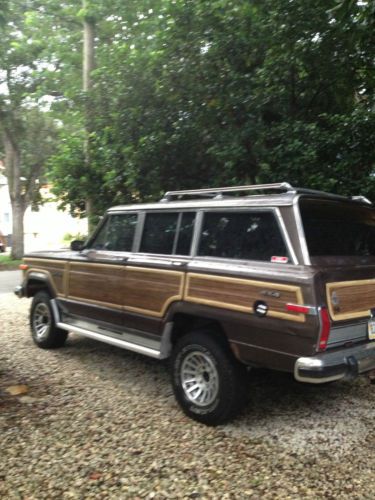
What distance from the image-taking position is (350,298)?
130 inches

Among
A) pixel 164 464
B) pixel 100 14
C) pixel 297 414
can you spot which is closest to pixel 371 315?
pixel 297 414

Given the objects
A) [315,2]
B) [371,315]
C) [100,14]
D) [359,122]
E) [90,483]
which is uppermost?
[100,14]

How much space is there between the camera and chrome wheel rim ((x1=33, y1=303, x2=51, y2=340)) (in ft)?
19.2

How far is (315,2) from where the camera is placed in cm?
594

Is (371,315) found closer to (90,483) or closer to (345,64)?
(90,483)

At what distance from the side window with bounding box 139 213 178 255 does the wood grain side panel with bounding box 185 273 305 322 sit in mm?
579

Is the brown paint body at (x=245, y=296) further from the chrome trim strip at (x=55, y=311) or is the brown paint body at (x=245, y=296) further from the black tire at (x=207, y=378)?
the chrome trim strip at (x=55, y=311)

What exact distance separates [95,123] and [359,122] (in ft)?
15.6

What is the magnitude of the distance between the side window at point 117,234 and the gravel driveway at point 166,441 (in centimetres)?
137

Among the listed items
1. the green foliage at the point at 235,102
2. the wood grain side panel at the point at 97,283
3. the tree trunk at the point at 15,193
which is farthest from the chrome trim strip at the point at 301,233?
the tree trunk at the point at 15,193

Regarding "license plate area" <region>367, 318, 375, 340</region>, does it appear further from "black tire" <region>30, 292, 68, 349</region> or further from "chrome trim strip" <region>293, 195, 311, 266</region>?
"black tire" <region>30, 292, 68, 349</region>

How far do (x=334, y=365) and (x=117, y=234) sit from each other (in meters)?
2.75

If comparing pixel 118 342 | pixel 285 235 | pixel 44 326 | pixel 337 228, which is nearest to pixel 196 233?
pixel 285 235

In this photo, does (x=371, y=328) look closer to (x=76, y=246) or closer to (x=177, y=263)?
(x=177, y=263)
